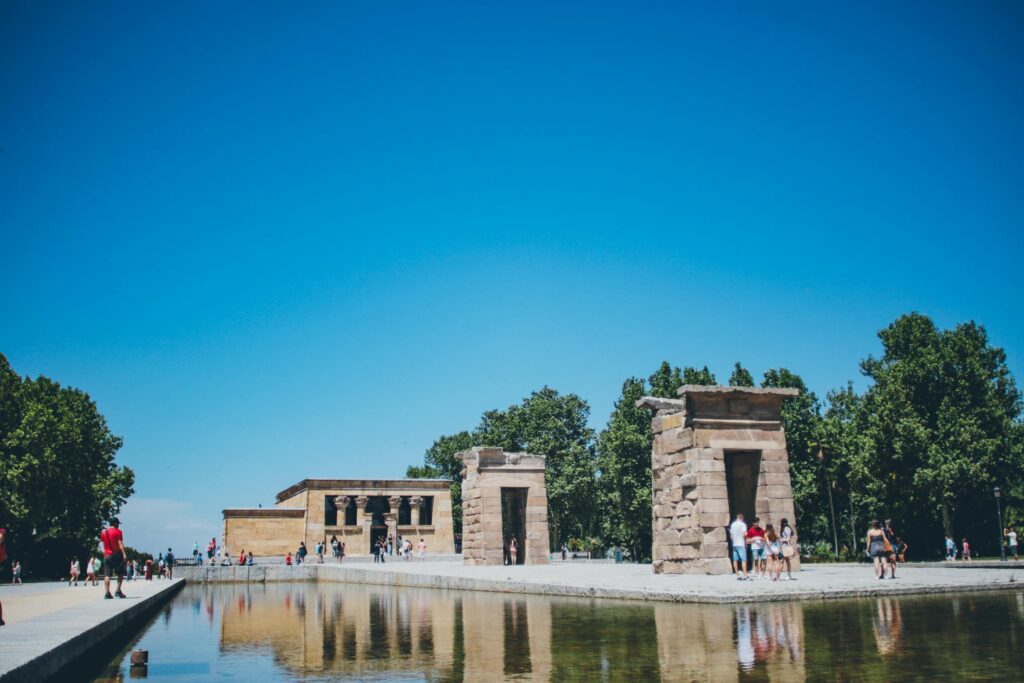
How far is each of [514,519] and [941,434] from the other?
65.3 feet

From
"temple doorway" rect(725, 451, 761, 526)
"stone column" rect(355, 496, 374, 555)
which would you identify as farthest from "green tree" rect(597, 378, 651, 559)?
"temple doorway" rect(725, 451, 761, 526)

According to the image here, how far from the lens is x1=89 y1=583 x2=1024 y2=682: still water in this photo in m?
6.70

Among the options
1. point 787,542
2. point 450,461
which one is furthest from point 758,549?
point 450,461

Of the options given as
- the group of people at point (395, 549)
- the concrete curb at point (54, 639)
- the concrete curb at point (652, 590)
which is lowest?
the group of people at point (395, 549)

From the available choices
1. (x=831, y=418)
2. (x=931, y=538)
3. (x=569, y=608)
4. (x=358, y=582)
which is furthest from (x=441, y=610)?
(x=831, y=418)

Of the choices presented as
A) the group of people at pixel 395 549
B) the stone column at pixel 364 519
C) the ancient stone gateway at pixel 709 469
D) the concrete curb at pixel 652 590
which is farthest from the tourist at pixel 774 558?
the stone column at pixel 364 519

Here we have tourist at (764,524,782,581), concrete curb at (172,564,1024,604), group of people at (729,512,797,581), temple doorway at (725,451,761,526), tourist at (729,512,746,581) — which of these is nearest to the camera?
concrete curb at (172,564,1024,604)

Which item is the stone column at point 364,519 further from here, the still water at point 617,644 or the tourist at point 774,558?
the still water at point 617,644

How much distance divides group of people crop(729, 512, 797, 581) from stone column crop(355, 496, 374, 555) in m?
37.5

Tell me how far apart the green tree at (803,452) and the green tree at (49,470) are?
35338 mm

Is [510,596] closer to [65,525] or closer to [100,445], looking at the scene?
[65,525]

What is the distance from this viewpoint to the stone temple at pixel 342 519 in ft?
169

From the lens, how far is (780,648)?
7.59 meters

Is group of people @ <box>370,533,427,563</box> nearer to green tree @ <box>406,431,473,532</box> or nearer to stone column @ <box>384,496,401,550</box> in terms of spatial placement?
stone column @ <box>384,496,401,550</box>
